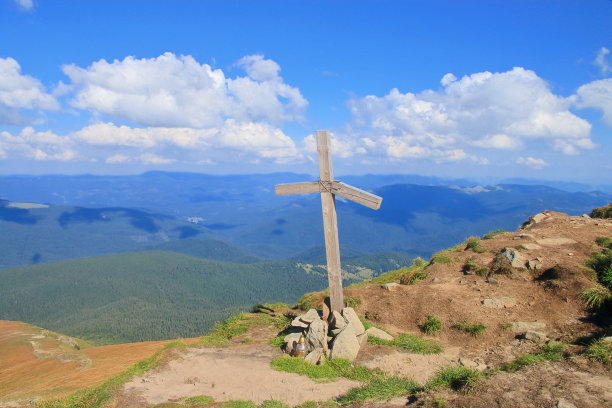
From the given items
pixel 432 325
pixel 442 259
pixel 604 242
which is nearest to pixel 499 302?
pixel 432 325

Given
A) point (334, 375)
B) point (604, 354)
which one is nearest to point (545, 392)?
point (604, 354)

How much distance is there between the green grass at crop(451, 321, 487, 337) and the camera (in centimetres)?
1095

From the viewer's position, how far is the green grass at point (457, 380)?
23.1 ft

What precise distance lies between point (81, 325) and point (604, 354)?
150802 mm

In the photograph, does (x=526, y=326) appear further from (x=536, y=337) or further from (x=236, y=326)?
(x=236, y=326)

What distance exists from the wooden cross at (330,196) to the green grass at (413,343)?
5.98ft

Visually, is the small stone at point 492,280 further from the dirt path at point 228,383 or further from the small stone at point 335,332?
the dirt path at point 228,383

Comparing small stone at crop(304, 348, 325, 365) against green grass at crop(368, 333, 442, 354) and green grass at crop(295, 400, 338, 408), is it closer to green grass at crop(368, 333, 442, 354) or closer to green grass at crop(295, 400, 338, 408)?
green grass at crop(368, 333, 442, 354)

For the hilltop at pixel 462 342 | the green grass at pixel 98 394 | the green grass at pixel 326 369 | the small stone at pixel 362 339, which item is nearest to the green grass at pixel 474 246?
the hilltop at pixel 462 342

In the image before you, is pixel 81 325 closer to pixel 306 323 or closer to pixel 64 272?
pixel 64 272

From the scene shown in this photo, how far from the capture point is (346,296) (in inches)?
583

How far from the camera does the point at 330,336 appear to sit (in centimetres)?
1131

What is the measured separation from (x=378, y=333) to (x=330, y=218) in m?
4.34

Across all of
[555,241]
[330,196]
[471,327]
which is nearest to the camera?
[471,327]
